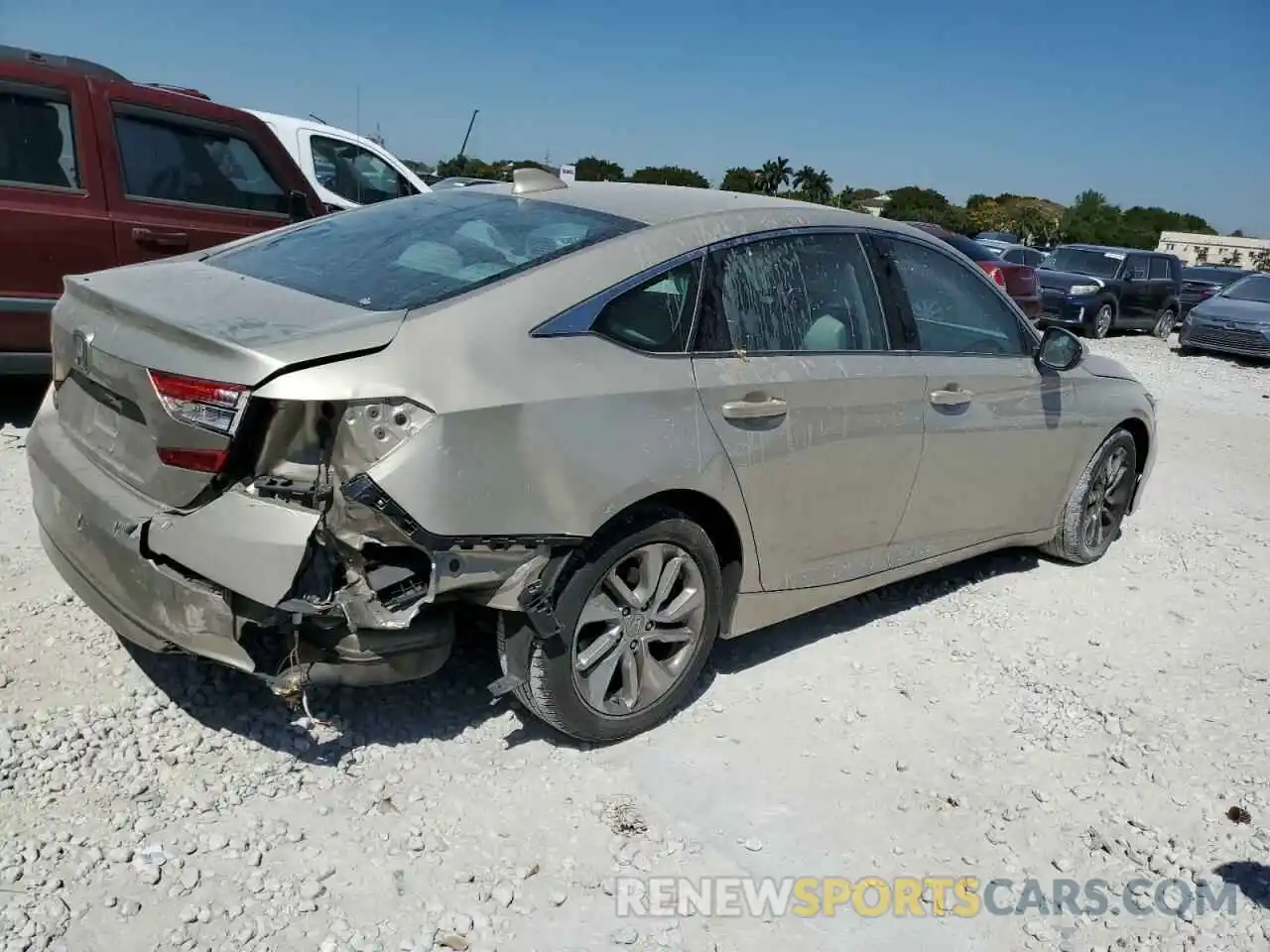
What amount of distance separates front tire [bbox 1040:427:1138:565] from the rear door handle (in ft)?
16.6

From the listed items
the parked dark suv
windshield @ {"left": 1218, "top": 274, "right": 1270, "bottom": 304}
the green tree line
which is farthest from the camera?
the green tree line

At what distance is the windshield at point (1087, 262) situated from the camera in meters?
18.1

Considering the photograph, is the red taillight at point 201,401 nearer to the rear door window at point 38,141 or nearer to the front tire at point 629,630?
the front tire at point 629,630

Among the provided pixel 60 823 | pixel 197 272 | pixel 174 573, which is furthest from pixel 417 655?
pixel 197 272

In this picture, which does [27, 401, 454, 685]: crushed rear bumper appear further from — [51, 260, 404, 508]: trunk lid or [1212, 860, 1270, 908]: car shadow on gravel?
[1212, 860, 1270, 908]: car shadow on gravel

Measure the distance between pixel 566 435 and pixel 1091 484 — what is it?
3.49 meters

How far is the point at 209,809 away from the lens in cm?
288

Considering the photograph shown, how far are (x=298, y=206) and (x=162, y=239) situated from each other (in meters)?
0.86

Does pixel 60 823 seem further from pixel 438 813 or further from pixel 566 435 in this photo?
pixel 566 435

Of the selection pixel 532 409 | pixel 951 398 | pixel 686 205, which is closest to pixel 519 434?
pixel 532 409

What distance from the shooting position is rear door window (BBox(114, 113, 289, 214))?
20.2 feet

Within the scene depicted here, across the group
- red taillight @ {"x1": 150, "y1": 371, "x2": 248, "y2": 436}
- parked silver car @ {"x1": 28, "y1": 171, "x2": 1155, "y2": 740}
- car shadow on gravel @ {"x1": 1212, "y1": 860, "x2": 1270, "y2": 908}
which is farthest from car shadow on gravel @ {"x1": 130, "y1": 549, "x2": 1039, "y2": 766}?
car shadow on gravel @ {"x1": 1212, "y1": 860, "x2": 1270, "y2": 908}

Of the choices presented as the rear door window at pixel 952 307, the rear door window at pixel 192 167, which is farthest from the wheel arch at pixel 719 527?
the rear door window at pixel 192 167

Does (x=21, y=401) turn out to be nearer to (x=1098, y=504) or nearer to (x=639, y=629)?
(x=639, y=629)
